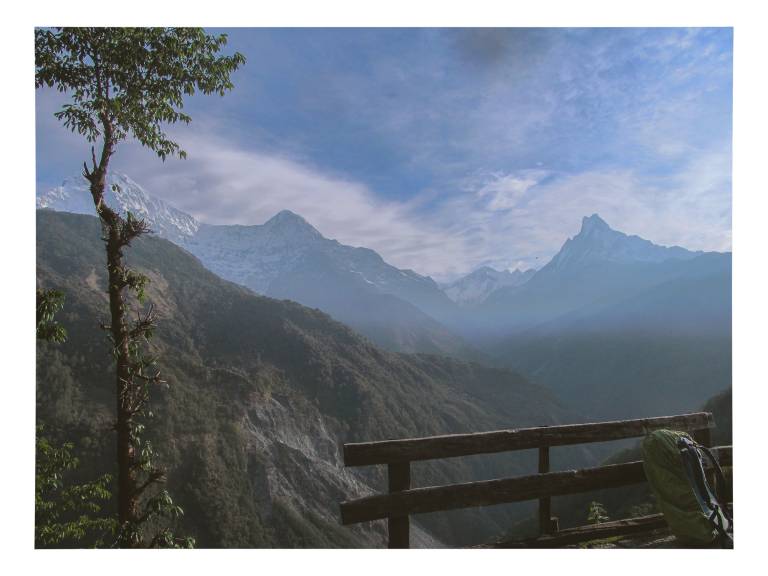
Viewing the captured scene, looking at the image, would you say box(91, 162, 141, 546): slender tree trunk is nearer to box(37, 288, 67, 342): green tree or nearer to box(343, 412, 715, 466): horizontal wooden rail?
box(37, 288, 67, 342): green tree

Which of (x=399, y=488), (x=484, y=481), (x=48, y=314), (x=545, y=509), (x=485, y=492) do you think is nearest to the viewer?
(x=399, y=488)

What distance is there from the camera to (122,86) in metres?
7.17

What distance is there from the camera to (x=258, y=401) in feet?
342

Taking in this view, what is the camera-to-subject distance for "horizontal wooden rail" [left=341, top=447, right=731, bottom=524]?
170 inches

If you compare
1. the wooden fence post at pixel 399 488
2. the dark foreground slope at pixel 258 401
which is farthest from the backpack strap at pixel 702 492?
the dark foreground slope at pixel 258 401

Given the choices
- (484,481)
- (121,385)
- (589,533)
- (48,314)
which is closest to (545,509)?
(589,533)

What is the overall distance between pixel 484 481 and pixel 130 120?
264 inches

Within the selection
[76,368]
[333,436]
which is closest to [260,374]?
[333,436]

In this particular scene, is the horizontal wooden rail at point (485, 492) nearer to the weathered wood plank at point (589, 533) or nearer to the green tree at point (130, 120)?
the weathered wood plank at point (589, 533)

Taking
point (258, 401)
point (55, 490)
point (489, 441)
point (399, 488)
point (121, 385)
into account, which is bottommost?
point (258, 401)

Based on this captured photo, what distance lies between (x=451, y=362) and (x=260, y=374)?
8829 cm

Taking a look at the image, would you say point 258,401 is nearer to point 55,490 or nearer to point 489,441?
point 55,490

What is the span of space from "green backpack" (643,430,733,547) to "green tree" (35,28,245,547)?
5.58 meters
